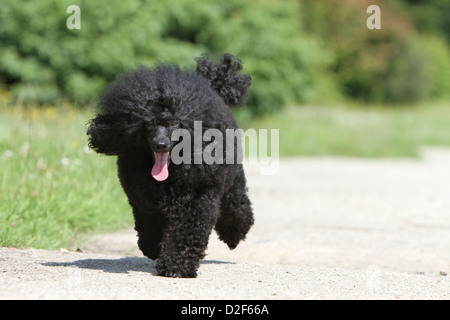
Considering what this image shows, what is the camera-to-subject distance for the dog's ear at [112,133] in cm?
526

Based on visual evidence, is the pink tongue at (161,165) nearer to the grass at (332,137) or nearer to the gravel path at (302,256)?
the gravel path at (302,256)

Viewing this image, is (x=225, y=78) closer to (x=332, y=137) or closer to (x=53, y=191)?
(x=53, y=191)

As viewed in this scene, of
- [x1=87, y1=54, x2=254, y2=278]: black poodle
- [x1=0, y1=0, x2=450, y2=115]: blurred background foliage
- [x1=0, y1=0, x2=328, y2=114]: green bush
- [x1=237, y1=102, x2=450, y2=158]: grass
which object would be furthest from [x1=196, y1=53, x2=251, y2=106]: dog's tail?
[x1=237, y1=102, x2=450, y2=158]: grass

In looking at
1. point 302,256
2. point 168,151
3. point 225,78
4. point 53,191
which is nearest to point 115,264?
point 168,151

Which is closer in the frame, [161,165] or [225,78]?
[161,165]

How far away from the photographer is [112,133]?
5402mm

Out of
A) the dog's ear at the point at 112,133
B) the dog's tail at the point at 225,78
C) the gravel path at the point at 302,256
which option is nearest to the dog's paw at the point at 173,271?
the gravel path at the point at 302,256

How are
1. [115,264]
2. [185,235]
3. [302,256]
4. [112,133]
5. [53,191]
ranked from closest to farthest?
[185,235]
[112,133]
[115,264]
[302,256]
[53,191]

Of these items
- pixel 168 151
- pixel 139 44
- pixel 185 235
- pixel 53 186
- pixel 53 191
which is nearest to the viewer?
pixel 168 151

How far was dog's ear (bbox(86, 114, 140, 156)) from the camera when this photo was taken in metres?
5.26

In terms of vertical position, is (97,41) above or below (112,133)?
above

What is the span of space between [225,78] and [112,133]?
1206 mm
